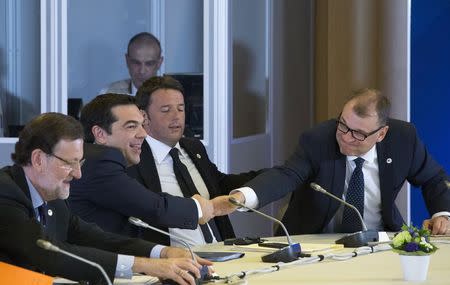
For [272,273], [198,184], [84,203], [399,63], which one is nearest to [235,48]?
[399,63]

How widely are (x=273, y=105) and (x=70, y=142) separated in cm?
444

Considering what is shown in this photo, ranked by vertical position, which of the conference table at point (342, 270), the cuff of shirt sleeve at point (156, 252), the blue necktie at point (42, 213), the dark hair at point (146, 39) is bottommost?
the conference table at point (342, 270)

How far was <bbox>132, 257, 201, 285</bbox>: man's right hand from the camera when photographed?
133 inches

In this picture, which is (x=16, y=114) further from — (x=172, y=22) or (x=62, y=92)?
(x=172, y=22)

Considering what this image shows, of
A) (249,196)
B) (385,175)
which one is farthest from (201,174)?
(385,175)

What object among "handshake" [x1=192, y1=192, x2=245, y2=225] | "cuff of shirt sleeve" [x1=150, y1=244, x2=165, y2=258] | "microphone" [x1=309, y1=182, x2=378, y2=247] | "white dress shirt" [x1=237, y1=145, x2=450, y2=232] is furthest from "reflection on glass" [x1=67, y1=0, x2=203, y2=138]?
"cuff of shirt sleeve" [x1=150, y1=244, x2=165, y2=258]

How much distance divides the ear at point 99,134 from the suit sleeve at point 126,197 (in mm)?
199

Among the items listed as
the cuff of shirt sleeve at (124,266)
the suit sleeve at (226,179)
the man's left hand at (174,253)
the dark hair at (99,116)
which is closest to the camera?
the cuff of shirt sleeve at (124,266)

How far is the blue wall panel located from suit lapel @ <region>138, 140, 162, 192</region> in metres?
2.62

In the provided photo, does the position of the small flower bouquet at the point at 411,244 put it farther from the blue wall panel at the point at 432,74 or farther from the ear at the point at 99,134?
the blue wall panel at the point at 432,74

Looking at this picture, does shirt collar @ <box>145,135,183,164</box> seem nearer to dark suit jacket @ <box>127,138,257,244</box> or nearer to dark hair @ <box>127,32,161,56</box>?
dark suit jacket @ <box>127,138,257,244</box>

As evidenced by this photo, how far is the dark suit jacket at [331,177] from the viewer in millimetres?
5105

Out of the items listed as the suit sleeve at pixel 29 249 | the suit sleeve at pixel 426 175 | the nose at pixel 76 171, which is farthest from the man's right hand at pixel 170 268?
the suit sleeve at pixel 426 175

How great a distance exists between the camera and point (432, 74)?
7039mm
